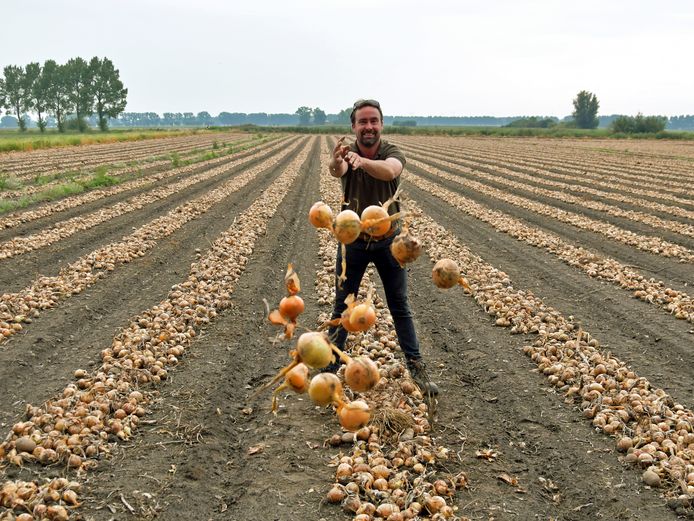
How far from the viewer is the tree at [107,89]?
7594cm

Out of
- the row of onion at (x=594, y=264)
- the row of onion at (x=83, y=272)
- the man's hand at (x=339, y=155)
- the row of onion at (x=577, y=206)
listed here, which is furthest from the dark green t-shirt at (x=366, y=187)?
the row of onion at (x=577, y=206)

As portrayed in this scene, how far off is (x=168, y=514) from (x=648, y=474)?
2926 millimetres

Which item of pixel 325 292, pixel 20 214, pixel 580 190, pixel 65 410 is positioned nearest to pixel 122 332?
pixel 65 410

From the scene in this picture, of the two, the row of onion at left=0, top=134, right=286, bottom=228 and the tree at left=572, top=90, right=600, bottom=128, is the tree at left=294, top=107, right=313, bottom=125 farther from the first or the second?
the row of onion at left=0, top=134, right=286, bottom=228

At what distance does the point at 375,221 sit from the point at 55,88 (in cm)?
8953

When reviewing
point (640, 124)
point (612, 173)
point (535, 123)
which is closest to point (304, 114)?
point (535, 123)

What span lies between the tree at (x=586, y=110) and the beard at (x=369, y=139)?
104873 mm

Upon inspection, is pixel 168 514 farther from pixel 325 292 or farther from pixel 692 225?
pixel 692 225

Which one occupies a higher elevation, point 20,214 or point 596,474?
point 20,214

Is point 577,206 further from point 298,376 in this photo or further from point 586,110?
point 586,110

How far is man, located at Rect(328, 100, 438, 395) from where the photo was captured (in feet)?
10.7

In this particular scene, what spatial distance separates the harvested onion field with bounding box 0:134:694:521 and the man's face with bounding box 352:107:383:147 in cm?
79

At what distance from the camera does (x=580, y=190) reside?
1602cm

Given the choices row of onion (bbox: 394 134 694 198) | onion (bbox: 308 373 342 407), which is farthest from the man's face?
row of onion (bbox: 394 134 694 198)
